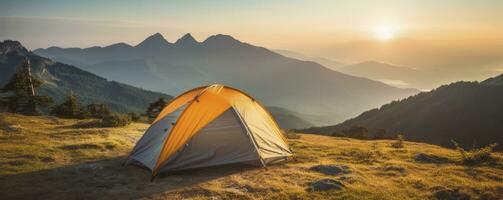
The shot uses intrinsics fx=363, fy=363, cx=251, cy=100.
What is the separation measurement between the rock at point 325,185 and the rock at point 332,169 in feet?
6.02

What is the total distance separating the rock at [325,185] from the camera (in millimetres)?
12898

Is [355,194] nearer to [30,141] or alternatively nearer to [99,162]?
[99,162]

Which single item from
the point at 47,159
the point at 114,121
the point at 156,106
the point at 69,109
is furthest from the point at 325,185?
the point at 156,106

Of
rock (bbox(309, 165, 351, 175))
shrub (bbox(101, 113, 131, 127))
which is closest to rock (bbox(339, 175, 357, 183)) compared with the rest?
rock (bbox(309, 165, 351, 175))

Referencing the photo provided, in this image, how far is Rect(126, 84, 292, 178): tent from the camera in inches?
603

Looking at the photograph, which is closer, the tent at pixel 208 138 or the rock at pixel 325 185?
the rock at pixel 325 185

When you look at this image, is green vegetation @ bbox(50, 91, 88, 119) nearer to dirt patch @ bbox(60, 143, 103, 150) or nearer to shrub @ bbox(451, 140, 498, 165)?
dirt patch @ bbox(60, 143, 103, 150)

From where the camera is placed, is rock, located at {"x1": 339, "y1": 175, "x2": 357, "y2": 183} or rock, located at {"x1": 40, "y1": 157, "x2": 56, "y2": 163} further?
rock, located at {"x1": 40, "y1": 157, "x2": 56, "y2": 163}

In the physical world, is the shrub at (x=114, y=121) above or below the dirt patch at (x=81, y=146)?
above

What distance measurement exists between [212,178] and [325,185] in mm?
4404

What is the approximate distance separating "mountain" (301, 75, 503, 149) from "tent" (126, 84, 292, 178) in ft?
361

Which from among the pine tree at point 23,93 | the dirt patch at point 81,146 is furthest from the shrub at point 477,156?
the pine tree at point 23,93

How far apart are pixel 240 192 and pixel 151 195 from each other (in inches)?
118

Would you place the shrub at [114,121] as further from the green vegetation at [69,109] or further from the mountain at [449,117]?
the mountain at [449,117]
